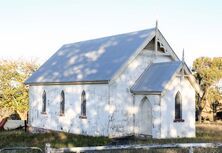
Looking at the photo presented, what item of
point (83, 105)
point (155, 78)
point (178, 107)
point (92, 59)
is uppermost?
point (92, 59)

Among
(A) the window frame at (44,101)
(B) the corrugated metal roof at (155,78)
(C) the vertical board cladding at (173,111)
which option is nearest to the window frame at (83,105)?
(B) the corrugated metal roof at (155,78)

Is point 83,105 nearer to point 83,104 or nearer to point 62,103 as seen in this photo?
point 83,104

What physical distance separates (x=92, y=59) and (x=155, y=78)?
6.06 m

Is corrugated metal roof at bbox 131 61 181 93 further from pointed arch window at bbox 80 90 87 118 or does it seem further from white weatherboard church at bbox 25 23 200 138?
pointed arch window at bbox 80 90 87 118

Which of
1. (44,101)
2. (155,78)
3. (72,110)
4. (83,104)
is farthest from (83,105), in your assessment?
(44,101)

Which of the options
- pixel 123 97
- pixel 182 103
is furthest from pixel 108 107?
pixel 182 103

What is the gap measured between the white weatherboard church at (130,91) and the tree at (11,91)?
62.3 feet

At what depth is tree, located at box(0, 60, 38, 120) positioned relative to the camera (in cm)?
5044

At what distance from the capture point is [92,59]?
31.8 meters

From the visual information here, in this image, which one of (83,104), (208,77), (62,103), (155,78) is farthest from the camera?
(208,77)

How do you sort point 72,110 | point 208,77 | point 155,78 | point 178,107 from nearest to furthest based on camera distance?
point 155,78 → point 178,107 → point 72,110 → point 208,77

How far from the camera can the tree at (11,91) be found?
5044cm

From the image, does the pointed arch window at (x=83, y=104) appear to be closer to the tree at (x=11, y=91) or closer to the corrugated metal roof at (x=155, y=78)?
the corrugated metal roof at (x=155, y=78)

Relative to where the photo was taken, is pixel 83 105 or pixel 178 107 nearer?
pixel 178 107
